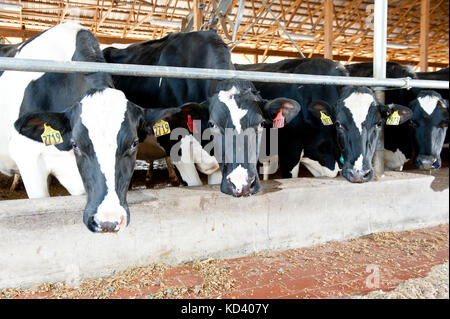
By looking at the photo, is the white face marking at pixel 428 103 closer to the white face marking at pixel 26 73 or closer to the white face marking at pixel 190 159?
the white face marking at pixel 190 159

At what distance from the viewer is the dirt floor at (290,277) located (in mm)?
2438

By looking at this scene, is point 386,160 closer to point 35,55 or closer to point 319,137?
point 319,137

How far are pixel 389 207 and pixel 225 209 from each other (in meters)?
1.69

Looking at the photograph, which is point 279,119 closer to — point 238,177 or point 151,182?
point 238,177

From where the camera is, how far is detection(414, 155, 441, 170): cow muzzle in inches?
168

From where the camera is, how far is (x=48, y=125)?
7.92 ft

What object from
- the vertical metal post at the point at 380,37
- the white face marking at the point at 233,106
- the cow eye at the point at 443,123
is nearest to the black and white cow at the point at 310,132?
the vertical metal post at the point at 380,37

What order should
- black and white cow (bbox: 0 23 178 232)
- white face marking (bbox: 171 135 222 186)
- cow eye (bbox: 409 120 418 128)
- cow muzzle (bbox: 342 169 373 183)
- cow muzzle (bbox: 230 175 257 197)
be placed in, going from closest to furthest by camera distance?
1. black and white cow (bbox: 0 23 178 232)
2. cow muzzle (bbox: 230 175 257 197)
3. cow muzzle (bbox: 342 169 373 183)
4. white face marking (bbox: 171 135 222 186)
5. cow eye (bbox: 409 120 418 128)

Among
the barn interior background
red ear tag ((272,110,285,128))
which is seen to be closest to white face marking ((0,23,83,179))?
red ear tag ((272,110,285,128))

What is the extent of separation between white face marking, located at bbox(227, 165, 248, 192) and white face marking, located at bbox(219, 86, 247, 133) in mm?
315

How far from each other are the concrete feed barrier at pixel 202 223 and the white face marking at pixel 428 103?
1.20 m

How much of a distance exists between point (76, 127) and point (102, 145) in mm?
237

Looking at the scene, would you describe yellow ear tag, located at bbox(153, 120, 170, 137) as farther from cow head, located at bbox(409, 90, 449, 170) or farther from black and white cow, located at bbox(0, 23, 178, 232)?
cow head, located at bbox(409, 90, 449, 170)

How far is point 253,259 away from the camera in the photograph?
3.02m
